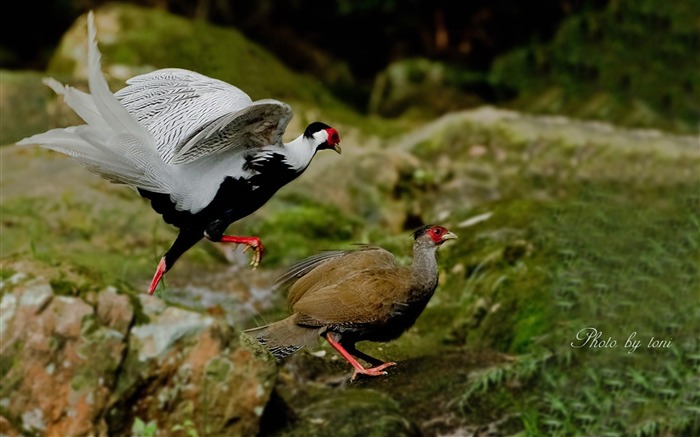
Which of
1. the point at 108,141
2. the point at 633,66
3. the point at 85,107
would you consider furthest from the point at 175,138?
the point at 633,66

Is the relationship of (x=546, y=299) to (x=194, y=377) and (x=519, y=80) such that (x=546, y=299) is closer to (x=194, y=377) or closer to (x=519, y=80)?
(x=194, y=377)

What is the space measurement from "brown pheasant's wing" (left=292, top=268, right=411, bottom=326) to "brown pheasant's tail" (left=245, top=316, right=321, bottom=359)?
4 centimetres

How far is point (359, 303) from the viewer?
4.16 metres

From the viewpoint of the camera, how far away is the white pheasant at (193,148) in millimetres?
3773

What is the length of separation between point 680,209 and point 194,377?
3.57 meters

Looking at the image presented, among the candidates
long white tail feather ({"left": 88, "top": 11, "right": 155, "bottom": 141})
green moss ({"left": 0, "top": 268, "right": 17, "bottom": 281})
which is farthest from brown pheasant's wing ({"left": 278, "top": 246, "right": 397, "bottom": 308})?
green moss ({"left": 0, "top": 268, "right": 17, "bottom": 281})

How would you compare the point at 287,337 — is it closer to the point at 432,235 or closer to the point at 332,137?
the point at 432,235

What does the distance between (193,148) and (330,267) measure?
0.81m

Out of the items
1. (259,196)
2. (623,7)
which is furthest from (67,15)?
(259,196)

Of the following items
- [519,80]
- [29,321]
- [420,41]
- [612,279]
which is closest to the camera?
[29,321]

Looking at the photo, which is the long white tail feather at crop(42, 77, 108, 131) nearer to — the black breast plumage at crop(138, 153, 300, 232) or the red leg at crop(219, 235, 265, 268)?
the black breast plumage at crop(138, 153, 300, 232)

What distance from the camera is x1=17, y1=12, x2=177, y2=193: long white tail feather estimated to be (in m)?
3.69

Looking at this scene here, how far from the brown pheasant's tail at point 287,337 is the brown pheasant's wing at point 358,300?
0.12 feet

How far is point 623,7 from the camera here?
11.2m
